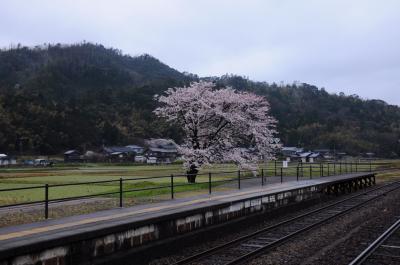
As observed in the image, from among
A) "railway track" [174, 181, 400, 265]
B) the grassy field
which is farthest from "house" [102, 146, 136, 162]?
"railway track" [174, 181, 400, 265]

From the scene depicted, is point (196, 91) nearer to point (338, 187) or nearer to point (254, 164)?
point (254, 164)

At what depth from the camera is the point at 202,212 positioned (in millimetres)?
13547

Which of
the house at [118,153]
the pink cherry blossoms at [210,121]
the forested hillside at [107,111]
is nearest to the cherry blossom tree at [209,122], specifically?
the pink cherry blossoms at [210,121]

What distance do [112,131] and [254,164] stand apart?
8705cm

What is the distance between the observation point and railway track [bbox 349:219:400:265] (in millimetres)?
10898

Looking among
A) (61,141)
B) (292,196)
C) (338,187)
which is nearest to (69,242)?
(292,196)

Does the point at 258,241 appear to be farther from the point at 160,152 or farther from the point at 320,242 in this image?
the point at 160,152

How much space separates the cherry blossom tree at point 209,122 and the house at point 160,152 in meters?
68.8

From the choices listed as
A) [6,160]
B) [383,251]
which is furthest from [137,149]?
[383,251]

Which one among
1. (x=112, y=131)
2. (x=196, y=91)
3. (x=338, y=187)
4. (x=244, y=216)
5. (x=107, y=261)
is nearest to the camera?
(x=107, y=261)

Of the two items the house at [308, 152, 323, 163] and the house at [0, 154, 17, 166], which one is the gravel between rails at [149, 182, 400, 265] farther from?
the house at [308, 152, 323, 163]

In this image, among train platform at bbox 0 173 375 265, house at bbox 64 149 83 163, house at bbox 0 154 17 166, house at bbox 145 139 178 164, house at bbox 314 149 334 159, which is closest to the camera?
train platform at bbox 0 173 375 265

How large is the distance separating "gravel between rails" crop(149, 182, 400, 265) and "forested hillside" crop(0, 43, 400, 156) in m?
80.0

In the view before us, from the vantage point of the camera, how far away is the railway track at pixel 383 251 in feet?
35.8
